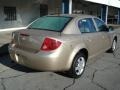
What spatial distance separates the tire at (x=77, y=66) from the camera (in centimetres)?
463

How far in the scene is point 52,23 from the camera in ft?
16.4

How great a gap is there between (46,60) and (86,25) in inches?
68.5

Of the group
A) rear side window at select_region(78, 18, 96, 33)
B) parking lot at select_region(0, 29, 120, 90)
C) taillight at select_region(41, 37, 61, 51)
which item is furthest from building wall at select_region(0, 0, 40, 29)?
taillight at select_region(41, 37, 61, 51)

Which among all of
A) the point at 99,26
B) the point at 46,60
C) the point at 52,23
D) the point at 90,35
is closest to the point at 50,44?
the point at 46,60

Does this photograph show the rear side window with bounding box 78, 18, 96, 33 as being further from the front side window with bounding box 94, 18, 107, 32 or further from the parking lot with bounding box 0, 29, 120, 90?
the parking lot with bounding box 0, 29, 120, 90

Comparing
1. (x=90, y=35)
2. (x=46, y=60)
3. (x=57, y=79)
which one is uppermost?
(x=90, y=35)

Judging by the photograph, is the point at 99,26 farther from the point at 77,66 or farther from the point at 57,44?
the point at 57,44

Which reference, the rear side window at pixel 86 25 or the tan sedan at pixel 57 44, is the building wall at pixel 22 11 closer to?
the tan sedan at pixel 57 44

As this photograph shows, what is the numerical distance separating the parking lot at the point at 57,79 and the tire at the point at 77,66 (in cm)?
12

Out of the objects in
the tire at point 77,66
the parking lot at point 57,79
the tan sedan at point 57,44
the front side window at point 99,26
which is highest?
the front side window at point 99,26

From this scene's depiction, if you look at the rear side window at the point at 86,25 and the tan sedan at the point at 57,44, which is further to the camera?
the rear side window at the point at 86,25

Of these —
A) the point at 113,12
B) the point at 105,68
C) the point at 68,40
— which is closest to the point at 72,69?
the point at 68,40

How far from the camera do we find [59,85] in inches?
174

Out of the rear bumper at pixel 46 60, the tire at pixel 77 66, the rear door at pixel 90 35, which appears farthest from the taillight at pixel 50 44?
the rear door at pixel 90 35
